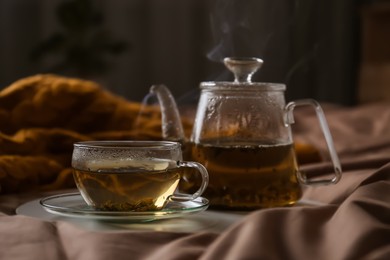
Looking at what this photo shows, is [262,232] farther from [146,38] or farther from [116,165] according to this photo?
[146,38]

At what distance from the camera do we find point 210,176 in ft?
2.66

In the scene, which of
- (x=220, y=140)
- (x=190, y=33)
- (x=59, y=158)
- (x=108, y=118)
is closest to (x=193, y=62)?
(x=190, y=33)

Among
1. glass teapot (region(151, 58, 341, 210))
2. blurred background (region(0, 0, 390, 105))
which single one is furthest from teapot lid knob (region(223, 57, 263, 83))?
blurred background (region(0, 0, 390, 105))

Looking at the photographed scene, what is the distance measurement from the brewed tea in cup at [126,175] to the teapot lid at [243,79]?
0.42 feet

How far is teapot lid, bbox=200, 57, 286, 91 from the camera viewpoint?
2.73 ft

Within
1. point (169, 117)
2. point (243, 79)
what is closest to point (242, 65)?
point (243, 79)

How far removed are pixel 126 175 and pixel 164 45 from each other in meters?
2.60

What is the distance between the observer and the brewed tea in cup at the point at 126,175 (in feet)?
2.36

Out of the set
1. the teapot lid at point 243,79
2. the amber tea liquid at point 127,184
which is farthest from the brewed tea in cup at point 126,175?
the teapot lid at point 243,79

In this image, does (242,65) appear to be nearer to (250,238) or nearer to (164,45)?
(250,238)

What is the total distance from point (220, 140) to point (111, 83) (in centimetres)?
247

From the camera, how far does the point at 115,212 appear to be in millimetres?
689

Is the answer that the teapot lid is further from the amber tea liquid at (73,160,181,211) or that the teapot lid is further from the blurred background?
the blurred background

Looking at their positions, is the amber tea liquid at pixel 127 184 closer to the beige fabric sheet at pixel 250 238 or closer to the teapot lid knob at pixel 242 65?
the beige fabric sheet at pixel 250 238
